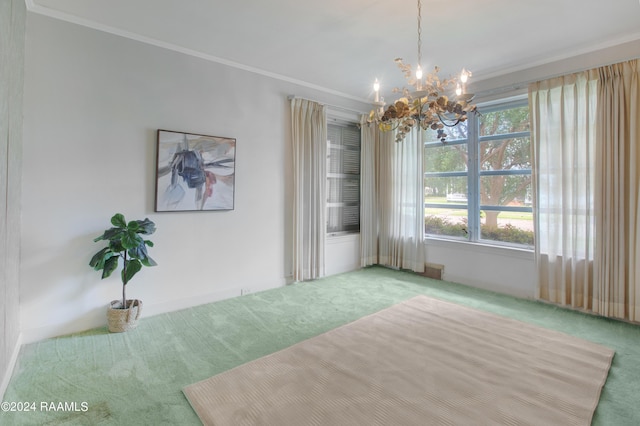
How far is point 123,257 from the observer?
2951 mm

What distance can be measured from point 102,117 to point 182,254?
5.06ft

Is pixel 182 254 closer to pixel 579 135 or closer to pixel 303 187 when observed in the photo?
pixel 303 187

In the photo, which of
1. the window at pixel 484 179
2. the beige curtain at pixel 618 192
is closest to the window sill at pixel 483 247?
the window at pixel 484 179

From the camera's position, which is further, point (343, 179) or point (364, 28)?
point (343, 179)

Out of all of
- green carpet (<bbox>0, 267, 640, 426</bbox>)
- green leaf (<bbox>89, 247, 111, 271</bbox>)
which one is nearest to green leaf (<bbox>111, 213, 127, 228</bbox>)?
green leaf (<bbox>89, 247, 111, 271</bbox>)

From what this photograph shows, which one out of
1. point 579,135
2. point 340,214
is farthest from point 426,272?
point 579,135

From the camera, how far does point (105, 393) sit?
2.01 meters

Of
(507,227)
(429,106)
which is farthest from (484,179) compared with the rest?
(429,106)

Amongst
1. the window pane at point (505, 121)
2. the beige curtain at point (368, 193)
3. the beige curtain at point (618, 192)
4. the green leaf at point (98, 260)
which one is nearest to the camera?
the green leaf at point (98, 260)

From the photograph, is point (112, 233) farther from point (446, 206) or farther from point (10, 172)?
point (446, 206)

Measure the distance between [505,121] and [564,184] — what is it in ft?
3.80

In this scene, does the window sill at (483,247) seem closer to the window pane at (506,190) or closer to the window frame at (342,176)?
the window pane at (506,190)

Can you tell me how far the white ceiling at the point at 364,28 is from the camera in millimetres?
2654

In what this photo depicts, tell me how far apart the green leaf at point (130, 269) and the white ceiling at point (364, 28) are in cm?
219
